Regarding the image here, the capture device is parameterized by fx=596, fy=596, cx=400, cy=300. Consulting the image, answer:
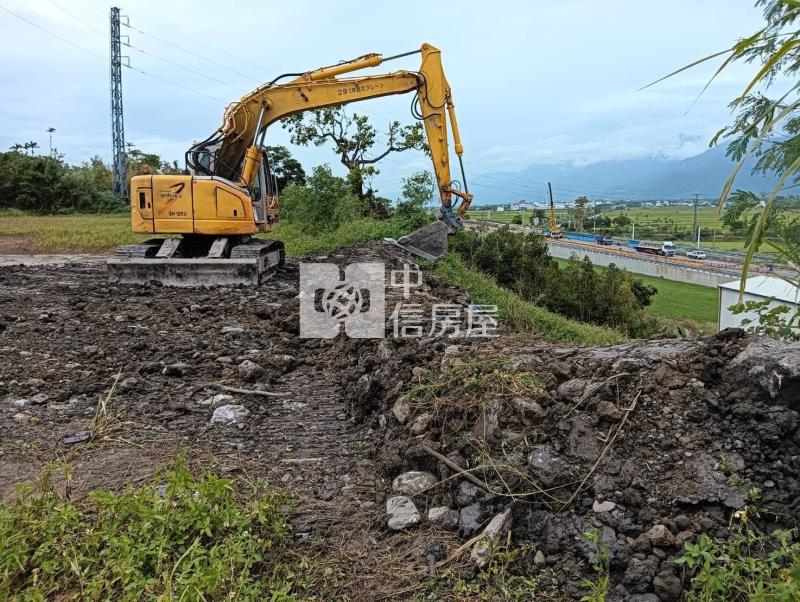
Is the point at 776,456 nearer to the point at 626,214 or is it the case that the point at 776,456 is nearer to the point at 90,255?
the point at 90,255

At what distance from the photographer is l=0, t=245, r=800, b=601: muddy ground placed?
234 centimetres

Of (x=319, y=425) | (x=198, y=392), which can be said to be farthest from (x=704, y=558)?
(x=198, y=392)

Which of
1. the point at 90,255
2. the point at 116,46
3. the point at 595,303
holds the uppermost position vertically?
the point at 116,46

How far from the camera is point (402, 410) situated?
12.1 feet

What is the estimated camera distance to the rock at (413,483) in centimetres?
295

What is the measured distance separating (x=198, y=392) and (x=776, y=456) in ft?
12.5

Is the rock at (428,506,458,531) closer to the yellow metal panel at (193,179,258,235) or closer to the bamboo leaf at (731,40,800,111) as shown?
the bamboo leaf at (731,40,800,111)

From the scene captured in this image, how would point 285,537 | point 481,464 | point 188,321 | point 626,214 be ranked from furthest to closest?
1. point 626,214
2. point 188,321
3. point 481,464
4. point 285,537

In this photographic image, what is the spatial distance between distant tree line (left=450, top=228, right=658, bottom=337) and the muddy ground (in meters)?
9.32

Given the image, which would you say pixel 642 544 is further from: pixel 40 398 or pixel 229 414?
pixel 40 398

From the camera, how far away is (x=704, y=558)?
6.63 ft

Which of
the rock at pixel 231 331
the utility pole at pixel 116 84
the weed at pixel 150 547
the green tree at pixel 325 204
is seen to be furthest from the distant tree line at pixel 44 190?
the weed at pixel 150 547

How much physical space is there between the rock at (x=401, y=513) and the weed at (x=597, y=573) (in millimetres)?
789

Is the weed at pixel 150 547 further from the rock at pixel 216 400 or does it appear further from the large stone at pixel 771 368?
the large stone at pixel 771 368
